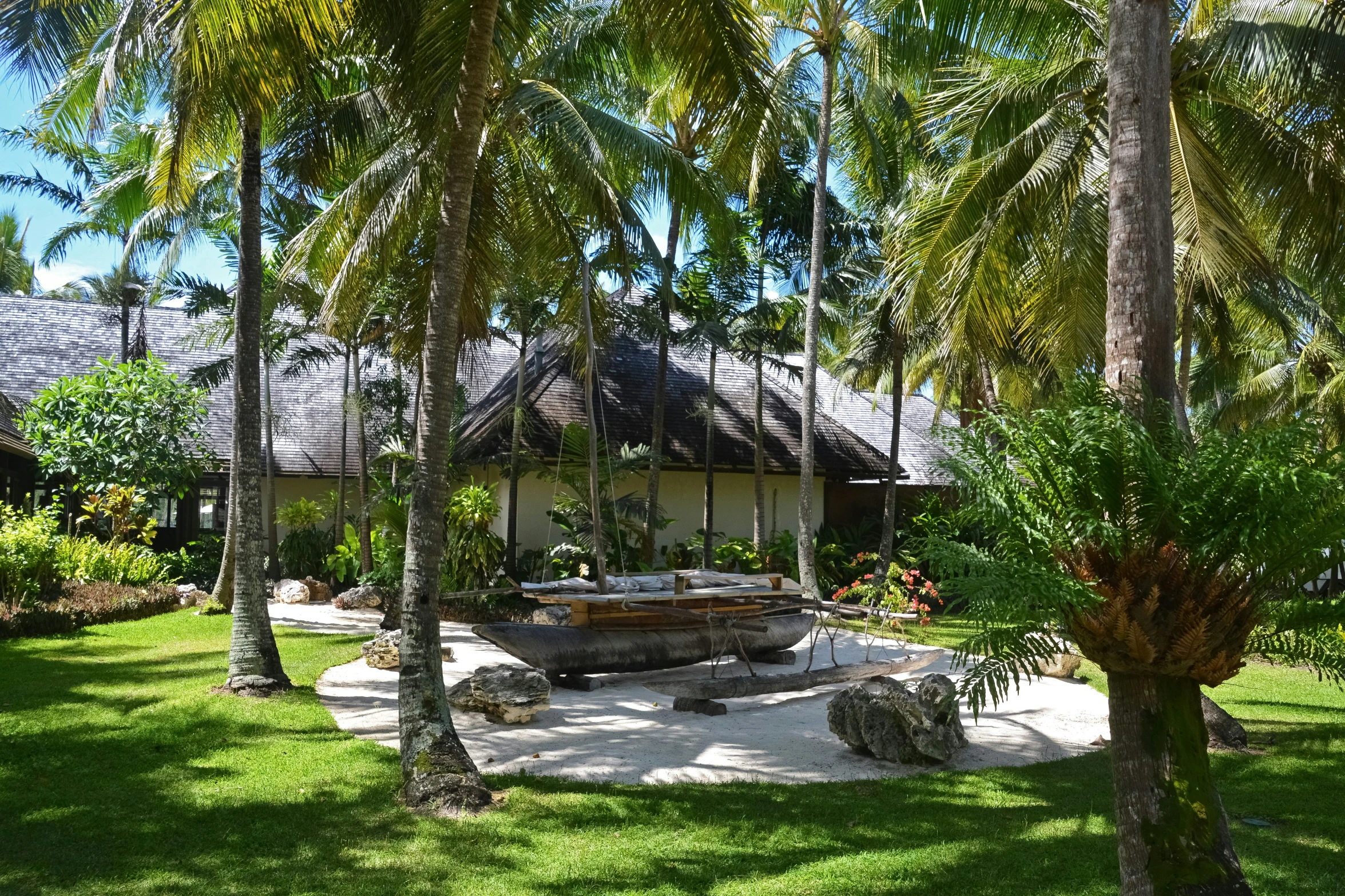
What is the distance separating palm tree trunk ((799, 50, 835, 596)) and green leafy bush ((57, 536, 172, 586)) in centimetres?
1112

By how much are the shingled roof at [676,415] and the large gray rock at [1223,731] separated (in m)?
11.0

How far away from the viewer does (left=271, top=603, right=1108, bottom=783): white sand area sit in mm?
7977

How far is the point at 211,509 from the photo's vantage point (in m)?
23.0

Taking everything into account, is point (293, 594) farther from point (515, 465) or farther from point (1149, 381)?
point (1149, 381)

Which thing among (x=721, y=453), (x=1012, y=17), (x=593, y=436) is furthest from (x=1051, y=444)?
(x=721, y=453)

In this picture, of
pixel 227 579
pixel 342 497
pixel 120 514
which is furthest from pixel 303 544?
pixel 227 579

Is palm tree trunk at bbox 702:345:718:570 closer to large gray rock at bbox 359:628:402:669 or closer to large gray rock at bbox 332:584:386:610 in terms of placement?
large gray rock at bbox 332:584:386:610

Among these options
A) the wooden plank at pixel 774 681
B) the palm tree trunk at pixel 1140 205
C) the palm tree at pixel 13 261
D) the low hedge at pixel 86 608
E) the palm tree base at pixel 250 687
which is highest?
the palm tree at pixel 13 261

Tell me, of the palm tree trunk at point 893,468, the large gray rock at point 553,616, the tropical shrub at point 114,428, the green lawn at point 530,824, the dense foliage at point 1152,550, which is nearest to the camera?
the dense foliage at point 1152,550

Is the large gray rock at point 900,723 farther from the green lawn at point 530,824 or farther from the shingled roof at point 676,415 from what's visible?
the shingled roof at point 676,415

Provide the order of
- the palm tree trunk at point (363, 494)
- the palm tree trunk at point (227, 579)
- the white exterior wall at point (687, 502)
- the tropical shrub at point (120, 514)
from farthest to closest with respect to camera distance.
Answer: the white exterior wall at point (687, 502) < the palm tree trunk at point (363, 494) < the tropical shrub at point (120, 514) < the palm tree trunk at point (227, 579)

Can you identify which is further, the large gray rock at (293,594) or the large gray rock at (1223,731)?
the large gray rock at (293,594)

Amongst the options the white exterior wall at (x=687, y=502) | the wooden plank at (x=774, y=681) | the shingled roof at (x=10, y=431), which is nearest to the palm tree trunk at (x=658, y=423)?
the white exterior wall at (x=687, y=502)

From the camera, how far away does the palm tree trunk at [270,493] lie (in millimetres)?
19516
